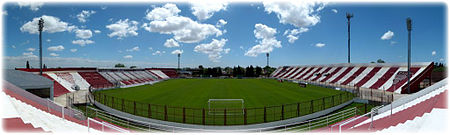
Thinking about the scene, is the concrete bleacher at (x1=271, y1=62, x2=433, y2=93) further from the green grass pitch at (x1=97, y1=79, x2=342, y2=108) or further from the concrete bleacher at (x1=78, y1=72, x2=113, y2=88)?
the concrete bleacher at (x1=78, y1=72, x2=113, y2=88)

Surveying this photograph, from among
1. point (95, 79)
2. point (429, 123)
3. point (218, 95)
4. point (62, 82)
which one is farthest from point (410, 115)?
point (95, 79)

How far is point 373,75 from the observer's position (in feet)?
120

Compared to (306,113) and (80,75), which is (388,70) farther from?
(80,75)

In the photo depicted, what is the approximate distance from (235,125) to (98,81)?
40.3m

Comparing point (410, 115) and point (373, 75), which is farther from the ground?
point (373, 75)

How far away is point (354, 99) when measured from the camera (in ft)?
71.6

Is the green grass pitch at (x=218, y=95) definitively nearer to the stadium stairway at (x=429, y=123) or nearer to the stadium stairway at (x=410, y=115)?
the stadium stairway at (x=410, y=115)

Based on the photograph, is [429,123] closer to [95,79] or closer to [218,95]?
[218,95]

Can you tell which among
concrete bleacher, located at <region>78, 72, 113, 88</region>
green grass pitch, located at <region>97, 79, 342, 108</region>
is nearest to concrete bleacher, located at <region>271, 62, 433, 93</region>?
green grass pitch, located at <region>97, 79, 342, 108</region>

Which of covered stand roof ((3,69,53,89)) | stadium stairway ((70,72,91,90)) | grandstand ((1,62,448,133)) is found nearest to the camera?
grandstand ((1,62,448,133))

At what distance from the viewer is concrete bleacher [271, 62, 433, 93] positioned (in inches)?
1177

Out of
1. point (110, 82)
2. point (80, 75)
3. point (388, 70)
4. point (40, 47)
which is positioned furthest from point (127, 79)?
point (388, 70)

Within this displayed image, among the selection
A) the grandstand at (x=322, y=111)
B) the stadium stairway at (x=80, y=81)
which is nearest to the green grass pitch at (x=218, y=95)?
the grandstand at (x=322, y=111)

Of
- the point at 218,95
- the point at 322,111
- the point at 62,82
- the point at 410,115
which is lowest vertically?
the point at 218,95
